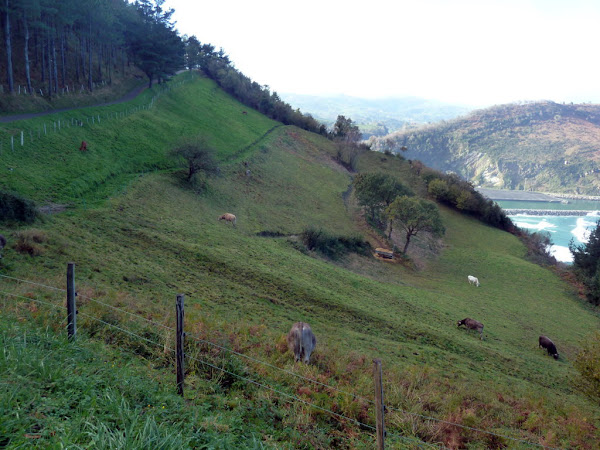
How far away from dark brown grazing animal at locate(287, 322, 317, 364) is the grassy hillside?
41 cm

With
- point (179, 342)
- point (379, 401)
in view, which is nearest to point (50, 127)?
point (179, 342)

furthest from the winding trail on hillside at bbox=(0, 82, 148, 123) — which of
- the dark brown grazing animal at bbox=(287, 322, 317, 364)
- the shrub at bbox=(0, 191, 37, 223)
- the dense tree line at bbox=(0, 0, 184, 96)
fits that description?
the dark brown grazing animal at bbox=(287, 322, 317, 364)

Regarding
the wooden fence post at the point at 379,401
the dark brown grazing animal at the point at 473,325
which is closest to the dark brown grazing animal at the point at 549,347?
the dark brown grazing animal at the point at 473,325

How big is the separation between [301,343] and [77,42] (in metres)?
67.8

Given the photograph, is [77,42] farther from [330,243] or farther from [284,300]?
[284,300]

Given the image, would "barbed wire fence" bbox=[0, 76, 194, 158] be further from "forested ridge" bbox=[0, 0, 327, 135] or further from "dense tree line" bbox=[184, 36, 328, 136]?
"dense tree line" bbox=[184, 36, 328, 136]

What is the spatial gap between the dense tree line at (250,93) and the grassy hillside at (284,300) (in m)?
43.7

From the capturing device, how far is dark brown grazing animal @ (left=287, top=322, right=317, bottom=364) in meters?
12.1

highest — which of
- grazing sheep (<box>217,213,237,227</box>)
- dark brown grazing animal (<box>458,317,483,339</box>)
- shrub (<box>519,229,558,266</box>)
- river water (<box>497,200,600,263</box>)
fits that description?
grazing sheep (<box>217,213,237,227</box>)

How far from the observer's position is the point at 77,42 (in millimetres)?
59188

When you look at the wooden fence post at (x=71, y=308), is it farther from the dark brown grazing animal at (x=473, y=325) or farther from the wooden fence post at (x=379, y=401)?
the dark brown grazing animal at (x=473, y=325)

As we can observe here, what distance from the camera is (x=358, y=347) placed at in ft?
54.7

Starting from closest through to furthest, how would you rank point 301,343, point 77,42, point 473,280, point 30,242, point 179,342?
point 179,342 → point 301,343 → point 30,242 → point 473,280 → point 77,42

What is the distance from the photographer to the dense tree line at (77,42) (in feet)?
133
